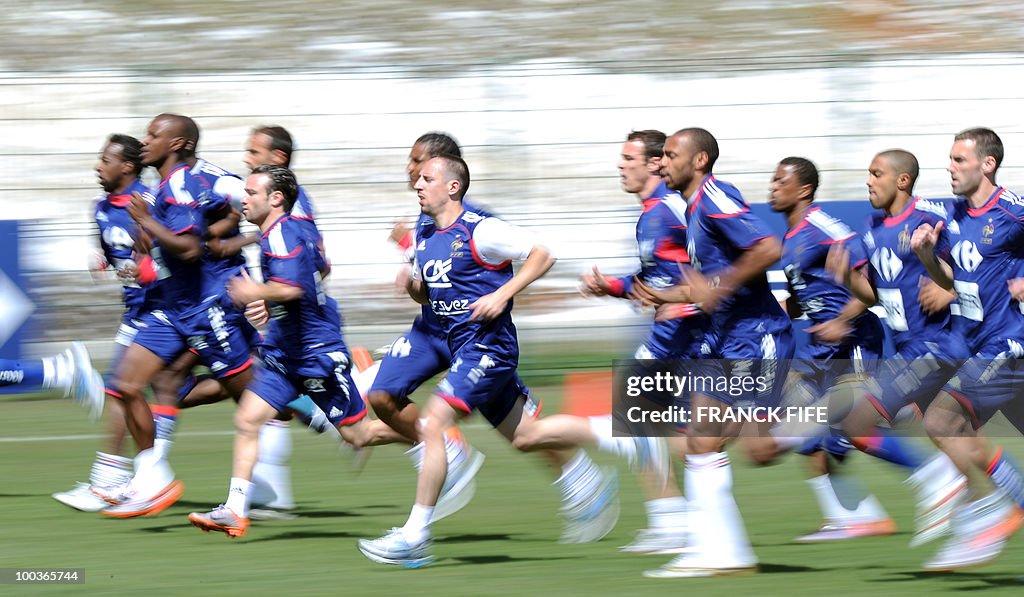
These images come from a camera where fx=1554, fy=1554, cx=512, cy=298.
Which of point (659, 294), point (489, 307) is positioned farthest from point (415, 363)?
point (659, 294)

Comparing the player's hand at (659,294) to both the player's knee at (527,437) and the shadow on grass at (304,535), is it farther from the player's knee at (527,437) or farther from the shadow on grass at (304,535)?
the shadow on grass at (304,535)

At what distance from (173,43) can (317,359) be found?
16.1 meters

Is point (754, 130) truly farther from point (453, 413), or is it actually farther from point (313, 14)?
point (313, 14)

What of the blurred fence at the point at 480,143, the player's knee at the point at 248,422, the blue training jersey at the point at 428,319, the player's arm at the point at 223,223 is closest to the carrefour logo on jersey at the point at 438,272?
the blue training jersey at the point at 428,319

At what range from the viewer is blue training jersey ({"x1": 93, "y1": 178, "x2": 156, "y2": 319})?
8.88 meters

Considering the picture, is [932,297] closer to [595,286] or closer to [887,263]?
[887,263]

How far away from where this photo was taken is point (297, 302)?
26.2 ft

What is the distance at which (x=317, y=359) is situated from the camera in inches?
316

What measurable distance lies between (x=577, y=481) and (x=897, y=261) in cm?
213

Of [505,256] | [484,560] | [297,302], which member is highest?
[505,256]

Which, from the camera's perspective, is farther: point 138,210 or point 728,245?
point 138,210

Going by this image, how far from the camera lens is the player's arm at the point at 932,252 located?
722 centimetres

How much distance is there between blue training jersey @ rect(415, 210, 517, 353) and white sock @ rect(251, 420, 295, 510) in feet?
5.67

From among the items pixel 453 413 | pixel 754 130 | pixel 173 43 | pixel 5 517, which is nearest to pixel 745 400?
pixel 453 413
